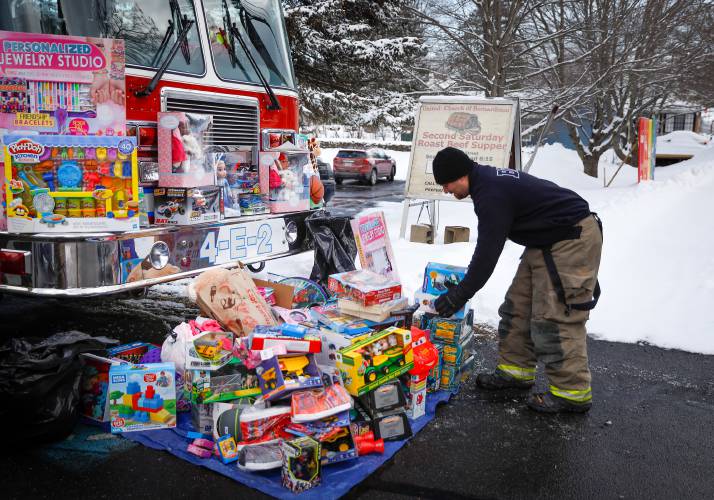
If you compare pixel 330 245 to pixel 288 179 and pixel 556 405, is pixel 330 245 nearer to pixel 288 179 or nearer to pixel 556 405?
pixel 288 179

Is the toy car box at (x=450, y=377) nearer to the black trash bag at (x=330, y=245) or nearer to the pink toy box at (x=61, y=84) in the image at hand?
the black trash bag at (x=330, y=245)

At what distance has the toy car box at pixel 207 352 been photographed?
3662 millimetres

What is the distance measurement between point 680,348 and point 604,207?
5.88 meters

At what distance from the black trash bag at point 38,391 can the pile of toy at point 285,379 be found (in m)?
0.21

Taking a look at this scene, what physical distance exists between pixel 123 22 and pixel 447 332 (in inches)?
124

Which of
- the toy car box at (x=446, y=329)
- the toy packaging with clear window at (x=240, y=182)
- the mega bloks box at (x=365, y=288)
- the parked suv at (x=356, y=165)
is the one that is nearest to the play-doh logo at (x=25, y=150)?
the toy packaging with clear window at (x=240, y=182)

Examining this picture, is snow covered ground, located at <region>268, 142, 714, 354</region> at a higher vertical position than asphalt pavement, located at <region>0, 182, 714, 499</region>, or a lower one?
higher

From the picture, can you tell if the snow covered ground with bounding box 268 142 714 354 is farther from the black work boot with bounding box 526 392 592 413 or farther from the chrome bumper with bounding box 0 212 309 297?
the chrome bumper with bounding box 0 212 309 297

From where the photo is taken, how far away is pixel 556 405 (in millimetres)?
4008

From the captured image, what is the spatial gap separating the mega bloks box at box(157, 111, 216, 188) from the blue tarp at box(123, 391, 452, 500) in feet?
5.38

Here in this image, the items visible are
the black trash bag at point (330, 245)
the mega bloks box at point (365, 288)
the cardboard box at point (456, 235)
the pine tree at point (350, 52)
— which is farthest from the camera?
the pine tree at point (350, 52)

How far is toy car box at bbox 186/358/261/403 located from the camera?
11.6 feet

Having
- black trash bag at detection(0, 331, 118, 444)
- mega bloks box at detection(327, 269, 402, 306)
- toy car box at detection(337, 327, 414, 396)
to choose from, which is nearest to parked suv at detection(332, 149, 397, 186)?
mega bloks box at detection(327, 269, 402, 306)

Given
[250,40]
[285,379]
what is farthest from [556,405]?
[250,40]
